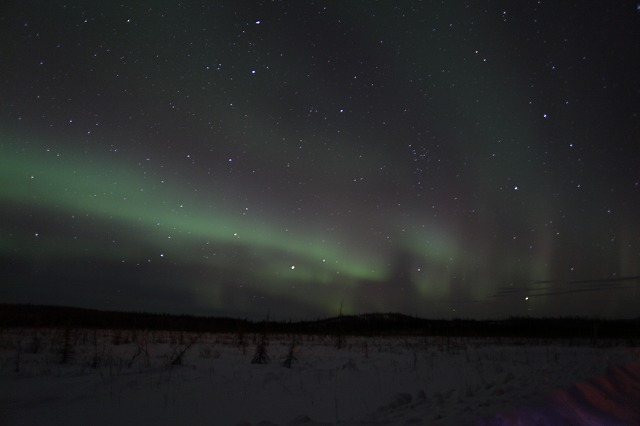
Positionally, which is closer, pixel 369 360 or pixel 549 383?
pixel 549 383

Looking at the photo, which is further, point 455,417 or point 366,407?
point 366,407

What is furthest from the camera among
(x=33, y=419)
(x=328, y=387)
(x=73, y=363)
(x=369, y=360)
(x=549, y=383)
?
(x=369, y=360)

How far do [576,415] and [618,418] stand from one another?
38cm

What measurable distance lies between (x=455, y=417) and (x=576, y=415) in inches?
49.7

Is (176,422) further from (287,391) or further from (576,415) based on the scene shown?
(576,415)

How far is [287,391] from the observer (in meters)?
7.05

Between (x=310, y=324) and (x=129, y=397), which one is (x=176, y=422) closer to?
(x=129, y=397)

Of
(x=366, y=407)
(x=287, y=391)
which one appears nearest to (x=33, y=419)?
(x=287, y=391)

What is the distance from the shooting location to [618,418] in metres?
4.44

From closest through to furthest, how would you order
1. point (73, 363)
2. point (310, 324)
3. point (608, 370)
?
point (608, 370) < point (73, 363) < point (310, 324)

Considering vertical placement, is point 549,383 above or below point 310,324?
above

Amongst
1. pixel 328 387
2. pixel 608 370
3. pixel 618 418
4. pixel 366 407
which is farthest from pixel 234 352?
pixel 618 418

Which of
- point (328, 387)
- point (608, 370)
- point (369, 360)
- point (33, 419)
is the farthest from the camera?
point (369, 360)

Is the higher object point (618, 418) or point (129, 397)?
point (618, 418)
